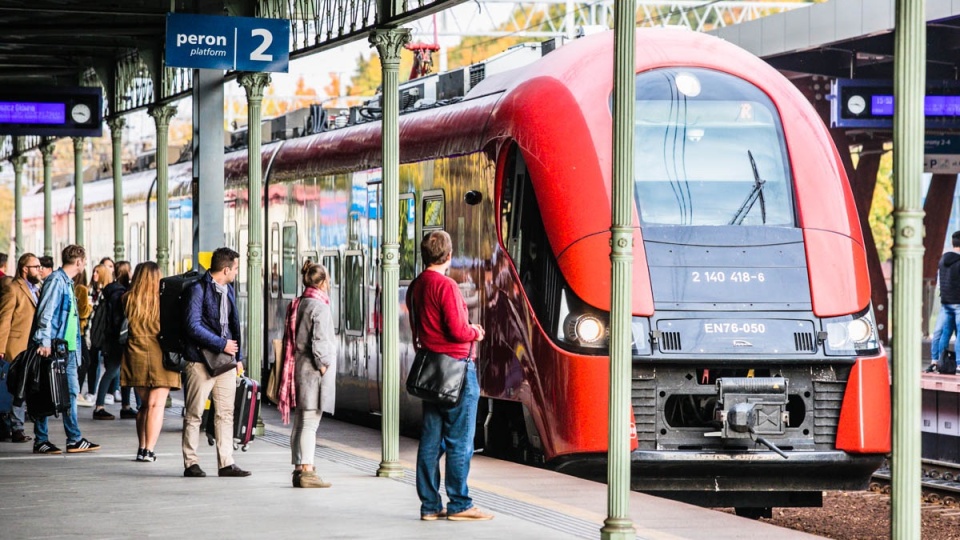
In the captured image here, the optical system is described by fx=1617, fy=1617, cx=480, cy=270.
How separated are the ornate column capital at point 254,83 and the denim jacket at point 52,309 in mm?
2577

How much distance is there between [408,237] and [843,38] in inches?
305

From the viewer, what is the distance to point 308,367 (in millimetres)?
11180

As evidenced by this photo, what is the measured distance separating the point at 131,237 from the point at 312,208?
1069 cm

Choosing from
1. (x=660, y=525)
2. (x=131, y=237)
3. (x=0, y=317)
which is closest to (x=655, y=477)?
(x=660, y=525)

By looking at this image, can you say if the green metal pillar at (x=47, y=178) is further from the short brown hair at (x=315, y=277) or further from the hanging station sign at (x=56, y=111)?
the short brown hair at (x=315, y=277)

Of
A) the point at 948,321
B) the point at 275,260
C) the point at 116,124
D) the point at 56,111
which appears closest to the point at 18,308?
the point at 275,260

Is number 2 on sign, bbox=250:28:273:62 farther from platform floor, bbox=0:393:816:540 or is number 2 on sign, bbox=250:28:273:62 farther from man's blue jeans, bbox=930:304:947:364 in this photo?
man's blue jeans, bbox=930:304:947:364

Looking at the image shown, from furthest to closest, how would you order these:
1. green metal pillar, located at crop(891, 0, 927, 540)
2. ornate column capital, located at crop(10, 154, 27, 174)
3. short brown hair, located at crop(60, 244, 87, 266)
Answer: ornate column capital, located at crop(10, 154, 27, 174), short brown hair, located at crop(60, 244, 87, 266), green metal pillar, located at crop(891, 0, 927, 540)

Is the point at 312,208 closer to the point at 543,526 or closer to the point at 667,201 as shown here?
the point at 667,201

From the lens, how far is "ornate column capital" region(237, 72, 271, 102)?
15.1 m

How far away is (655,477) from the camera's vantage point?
1120 cm

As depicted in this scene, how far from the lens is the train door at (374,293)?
51.8ft

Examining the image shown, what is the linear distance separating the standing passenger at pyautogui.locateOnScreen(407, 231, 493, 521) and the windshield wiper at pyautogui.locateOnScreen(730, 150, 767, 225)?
2.91 metres

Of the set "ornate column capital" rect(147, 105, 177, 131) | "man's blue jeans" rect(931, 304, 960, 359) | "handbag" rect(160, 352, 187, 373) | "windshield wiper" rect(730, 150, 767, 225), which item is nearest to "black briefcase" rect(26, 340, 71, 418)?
"handbag" rect(160, 352, 187, 373)
